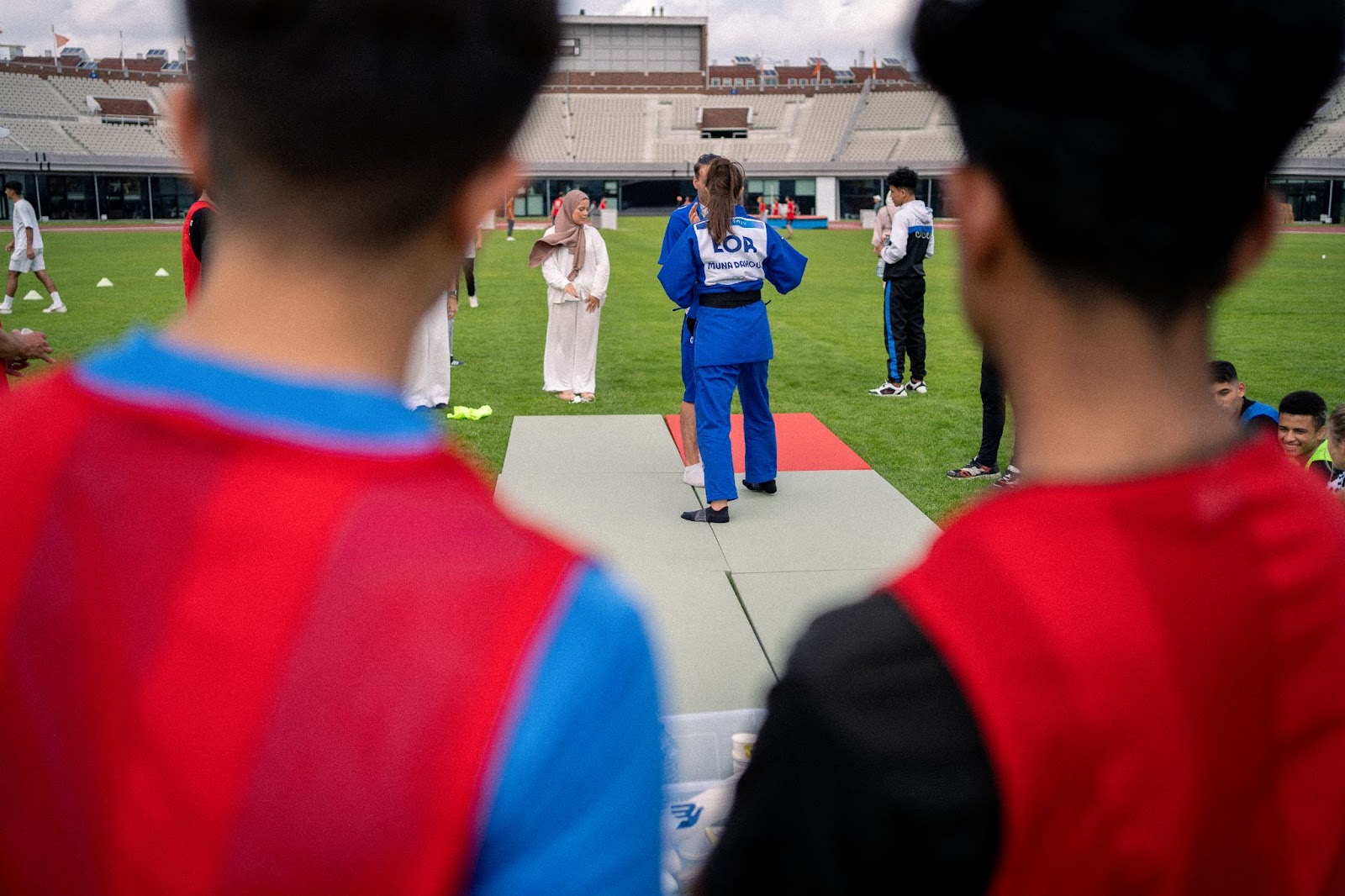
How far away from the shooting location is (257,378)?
0.89m

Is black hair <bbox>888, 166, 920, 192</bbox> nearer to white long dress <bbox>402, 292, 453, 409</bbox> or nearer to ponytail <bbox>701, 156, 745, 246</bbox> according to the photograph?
ponytail <bbox>701, 156, 745, 246</bbox>

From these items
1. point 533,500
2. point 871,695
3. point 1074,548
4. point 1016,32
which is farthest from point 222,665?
point 533,500

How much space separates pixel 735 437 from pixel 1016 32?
780 centimetres

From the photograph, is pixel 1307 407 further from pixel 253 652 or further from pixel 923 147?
pixel 923 147

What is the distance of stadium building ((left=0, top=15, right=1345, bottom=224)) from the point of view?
176 ft

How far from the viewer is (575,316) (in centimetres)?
1072

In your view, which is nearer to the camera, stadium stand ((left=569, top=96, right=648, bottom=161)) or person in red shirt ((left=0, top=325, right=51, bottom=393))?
person in red shirt ((left=0, top=325, right=51, bottom=393))

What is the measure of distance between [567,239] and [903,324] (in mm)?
3478

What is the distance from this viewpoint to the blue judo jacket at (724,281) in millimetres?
6617

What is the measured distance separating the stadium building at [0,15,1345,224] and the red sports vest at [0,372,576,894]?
171ft

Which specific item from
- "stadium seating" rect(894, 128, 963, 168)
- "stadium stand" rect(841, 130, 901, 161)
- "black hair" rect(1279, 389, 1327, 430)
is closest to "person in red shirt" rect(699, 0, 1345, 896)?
"black hair" rect(1279, 389, 1327, 430)

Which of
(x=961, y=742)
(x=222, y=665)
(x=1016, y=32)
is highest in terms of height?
(x=1016, y=32)

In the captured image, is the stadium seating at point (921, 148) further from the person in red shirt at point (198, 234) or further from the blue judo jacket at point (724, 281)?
the person in red shirt at point (198, 234)

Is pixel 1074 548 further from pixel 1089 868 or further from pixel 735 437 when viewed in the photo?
pixel 735 437
